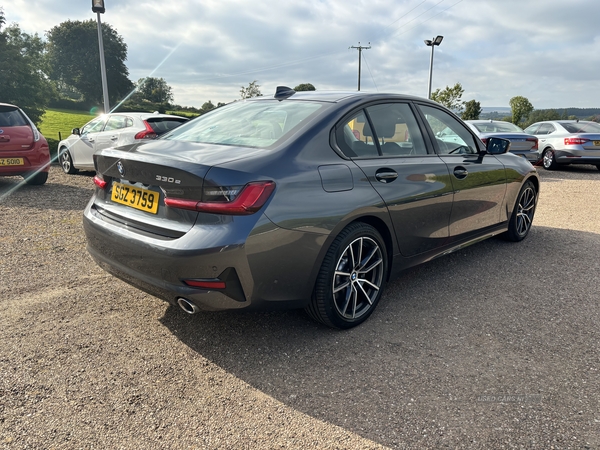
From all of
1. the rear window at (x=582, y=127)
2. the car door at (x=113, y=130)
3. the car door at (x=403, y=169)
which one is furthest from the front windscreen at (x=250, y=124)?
the rear window at (x=582, y=127)

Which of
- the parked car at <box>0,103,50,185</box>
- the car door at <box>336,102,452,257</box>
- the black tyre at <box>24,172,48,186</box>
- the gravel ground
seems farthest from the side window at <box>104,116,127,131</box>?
the car door at <box>336,102,452,257</box>

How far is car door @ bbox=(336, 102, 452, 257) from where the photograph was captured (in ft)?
10.2

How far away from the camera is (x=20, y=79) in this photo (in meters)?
16.3

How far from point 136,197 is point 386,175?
163 cm

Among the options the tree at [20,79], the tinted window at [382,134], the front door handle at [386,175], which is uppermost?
the tree at [20,79]

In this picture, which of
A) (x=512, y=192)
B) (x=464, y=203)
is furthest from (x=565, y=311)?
(x=512, y=192)

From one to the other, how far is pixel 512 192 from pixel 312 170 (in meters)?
3.01

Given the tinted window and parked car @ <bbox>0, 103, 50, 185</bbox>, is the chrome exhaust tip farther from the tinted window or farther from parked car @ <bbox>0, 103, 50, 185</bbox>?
parked car @ <bbox>0, 103, 50, 185</bbox>

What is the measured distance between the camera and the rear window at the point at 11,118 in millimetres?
7797

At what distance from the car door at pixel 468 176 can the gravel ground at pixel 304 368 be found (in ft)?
1.75

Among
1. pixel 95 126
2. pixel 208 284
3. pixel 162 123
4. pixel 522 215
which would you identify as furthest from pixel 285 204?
pixel 95 126

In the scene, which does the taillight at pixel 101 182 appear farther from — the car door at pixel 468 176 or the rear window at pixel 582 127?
the rear window at pixel 582 127

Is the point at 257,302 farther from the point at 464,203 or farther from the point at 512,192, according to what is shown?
the point at 512,192

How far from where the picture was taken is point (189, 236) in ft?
7.98
